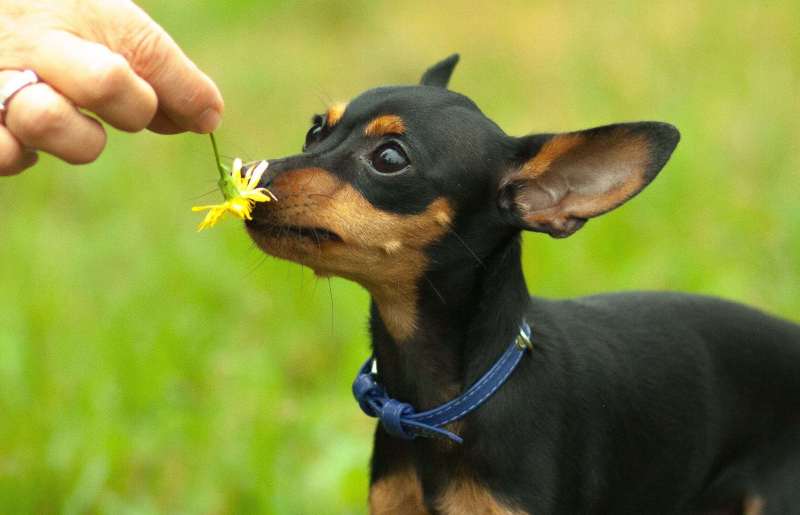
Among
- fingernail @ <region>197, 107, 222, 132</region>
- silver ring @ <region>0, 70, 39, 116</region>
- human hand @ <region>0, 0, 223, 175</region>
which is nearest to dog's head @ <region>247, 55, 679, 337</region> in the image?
fingernail @ <region>197, 107, 222, 132</region>

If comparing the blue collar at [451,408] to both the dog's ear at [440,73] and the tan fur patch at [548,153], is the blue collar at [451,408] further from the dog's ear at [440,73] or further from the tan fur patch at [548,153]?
the dog's ear at [440,73]

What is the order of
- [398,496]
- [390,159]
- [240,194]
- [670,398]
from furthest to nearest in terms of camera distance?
[670,398]
[398,496]
[390,159]
[240,194]

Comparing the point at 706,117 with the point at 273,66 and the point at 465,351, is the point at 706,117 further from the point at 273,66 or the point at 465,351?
the point at 465,351

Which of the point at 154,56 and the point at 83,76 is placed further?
the point at 154,56

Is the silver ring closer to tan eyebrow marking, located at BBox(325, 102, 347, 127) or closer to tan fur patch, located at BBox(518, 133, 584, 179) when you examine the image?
tan eyebrow marking, located at BBox(325, 102, 347, 127)

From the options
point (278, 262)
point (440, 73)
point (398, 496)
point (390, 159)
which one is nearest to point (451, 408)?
point (398, 496)

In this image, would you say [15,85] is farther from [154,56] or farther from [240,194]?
[240,194]
